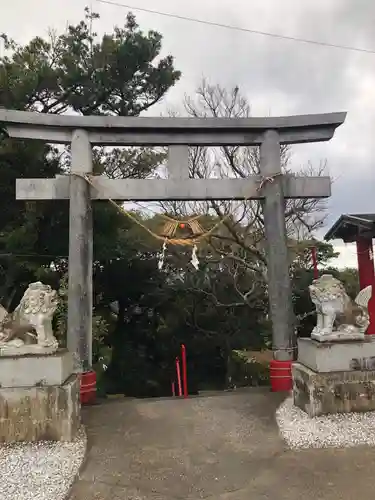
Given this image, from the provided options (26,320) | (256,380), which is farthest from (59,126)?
(256,380)

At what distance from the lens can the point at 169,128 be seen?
6500 mm

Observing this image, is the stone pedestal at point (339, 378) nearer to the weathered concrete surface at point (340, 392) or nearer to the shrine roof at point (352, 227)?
the weathered concrete surface at point (340, 392)

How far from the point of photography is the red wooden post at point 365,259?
10.5m

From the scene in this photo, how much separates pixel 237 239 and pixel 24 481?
354 inches

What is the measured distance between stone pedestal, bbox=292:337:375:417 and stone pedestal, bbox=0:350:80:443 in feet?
8.30

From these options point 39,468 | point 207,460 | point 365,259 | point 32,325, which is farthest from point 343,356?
point 365,259

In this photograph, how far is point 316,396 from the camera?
15.0 ft

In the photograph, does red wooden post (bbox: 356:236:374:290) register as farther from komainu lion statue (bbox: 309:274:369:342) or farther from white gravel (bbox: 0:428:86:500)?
white gravel (bbox: 0:428:86:500)

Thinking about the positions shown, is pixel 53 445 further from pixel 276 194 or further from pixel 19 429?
pixel 276 194

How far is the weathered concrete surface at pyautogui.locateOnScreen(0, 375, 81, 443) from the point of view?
4.23 m

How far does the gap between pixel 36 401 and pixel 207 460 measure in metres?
1.79

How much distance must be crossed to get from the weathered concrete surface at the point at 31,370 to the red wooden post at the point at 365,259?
27.5ft

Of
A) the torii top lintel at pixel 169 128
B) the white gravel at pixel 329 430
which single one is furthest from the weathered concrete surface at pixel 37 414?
the torii top lintel at pixel 169 128

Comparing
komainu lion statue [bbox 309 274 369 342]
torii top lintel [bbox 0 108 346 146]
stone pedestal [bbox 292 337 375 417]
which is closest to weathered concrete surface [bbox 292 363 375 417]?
stone pedestal [bbox 292 337 375 417]
